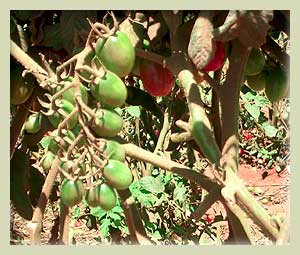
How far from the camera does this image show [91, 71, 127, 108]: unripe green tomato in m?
0.66

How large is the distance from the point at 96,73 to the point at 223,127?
0.18 metres

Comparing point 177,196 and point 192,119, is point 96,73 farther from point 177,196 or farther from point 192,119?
point 177,196

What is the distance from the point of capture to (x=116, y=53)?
662mm

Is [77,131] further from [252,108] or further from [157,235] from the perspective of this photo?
[252,108]

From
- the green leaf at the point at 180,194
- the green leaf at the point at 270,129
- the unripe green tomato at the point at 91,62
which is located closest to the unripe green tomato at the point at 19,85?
the unripe green tomato at the point at 91,62

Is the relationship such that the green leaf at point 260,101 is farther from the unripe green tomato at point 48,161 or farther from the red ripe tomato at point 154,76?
the unripe green tomato at point 48,161

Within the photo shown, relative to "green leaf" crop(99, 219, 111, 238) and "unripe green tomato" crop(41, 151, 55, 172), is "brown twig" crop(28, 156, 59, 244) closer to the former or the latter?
"unripe green tomato" crop(41, 151, 55, 172)

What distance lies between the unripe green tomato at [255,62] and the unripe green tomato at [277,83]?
0.14ft

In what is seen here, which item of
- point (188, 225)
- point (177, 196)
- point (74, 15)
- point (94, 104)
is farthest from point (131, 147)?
point (177, 196)

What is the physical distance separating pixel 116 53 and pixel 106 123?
Result: 81 mm

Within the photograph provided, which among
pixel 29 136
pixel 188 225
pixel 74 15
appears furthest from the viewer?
pixel 188 225

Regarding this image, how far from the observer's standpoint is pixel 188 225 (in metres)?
1.75

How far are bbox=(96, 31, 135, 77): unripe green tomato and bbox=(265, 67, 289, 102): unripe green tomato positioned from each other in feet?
0.89

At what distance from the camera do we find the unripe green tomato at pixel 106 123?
2.19 feet
